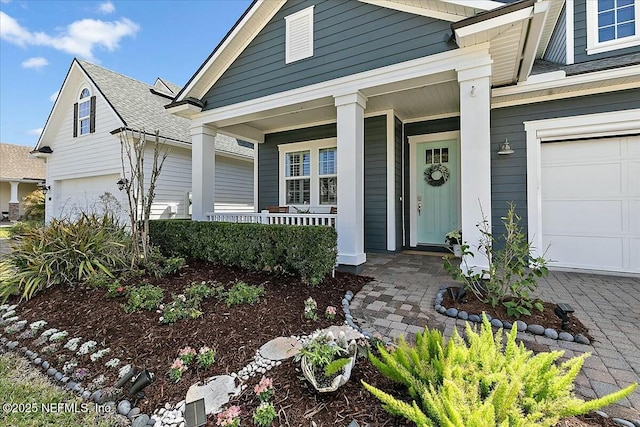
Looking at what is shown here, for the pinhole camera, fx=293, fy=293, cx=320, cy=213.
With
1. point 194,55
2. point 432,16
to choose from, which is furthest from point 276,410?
point 194,55

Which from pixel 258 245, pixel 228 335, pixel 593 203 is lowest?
pixel 228 335

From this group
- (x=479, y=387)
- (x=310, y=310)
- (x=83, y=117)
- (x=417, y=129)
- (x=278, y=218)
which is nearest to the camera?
(x=479, y=387)

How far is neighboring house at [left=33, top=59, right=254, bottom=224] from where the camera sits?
9.25 meters

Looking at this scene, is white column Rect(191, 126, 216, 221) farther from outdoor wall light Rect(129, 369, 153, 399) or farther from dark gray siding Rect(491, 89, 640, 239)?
dark gray siding Rect(491, 89, 640, 239)

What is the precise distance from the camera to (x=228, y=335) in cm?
271

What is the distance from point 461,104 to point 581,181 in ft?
9.36

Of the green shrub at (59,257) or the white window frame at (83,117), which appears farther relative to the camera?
the white window frame at (83,117)

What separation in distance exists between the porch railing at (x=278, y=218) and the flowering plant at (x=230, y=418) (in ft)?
11.0

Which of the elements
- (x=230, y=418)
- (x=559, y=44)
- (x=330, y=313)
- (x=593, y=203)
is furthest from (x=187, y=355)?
(x=559, y=44)

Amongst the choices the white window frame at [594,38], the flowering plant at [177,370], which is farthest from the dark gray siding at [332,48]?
the flowering plant at [177,370]

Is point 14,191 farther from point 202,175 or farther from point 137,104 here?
point 202,175

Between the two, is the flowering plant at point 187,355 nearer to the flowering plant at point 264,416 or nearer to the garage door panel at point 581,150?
the flowering plant at point 264,416

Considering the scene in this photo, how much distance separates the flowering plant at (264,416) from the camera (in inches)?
67.2

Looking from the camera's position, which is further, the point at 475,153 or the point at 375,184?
the point at 375,184
